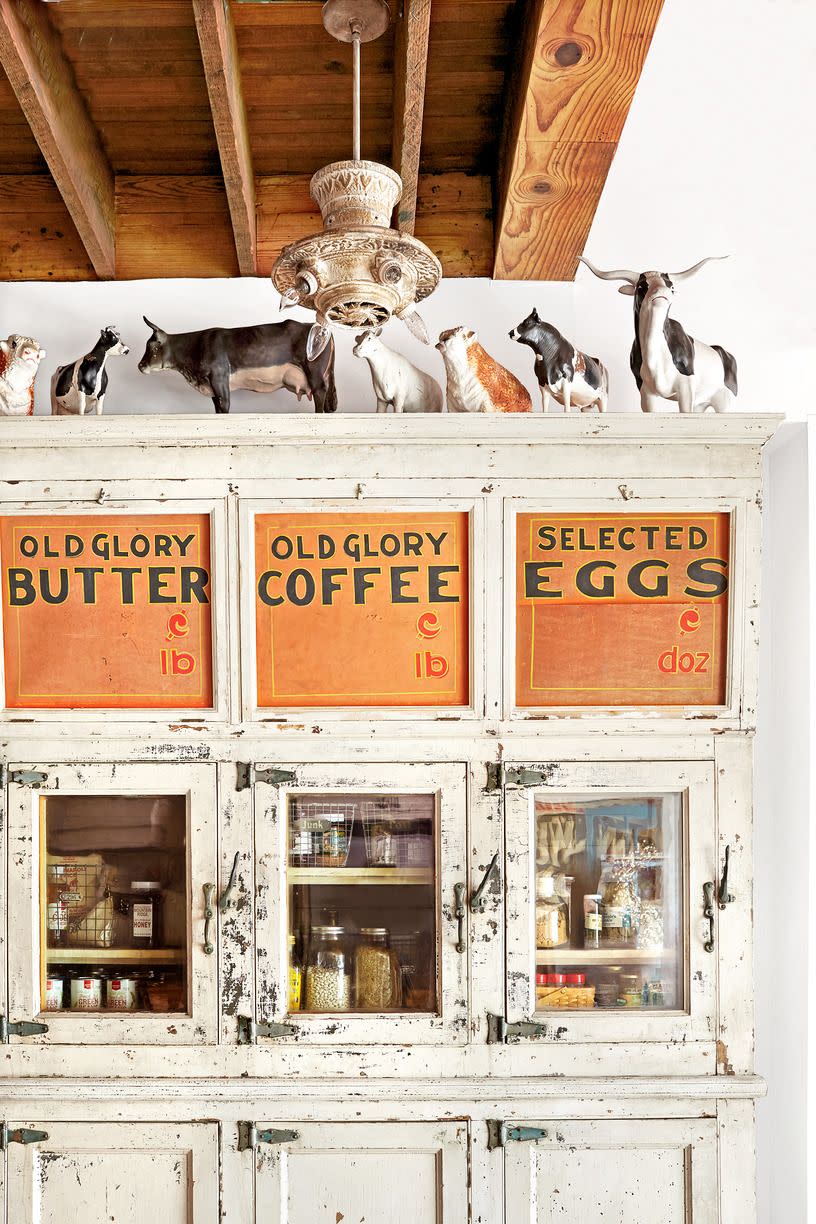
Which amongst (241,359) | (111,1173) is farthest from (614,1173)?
(241,359)

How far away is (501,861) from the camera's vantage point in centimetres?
262

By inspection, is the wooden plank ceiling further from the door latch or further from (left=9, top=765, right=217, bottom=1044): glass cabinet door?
the door latch

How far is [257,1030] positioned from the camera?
258cm

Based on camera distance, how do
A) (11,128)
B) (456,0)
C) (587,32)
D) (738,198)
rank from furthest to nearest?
1. (738,198)
2. (11,128)
3. (456,0)
4. (587,32)

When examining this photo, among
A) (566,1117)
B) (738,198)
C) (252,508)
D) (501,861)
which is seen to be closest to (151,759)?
(252,508)

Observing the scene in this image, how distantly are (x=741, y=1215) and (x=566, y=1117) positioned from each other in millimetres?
480

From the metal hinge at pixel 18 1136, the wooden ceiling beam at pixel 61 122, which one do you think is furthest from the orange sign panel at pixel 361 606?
the metal hinge at pixel 18 1136

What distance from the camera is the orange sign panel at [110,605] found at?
8.76 feet

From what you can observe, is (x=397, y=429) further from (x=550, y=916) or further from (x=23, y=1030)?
(x=23, y=1030)

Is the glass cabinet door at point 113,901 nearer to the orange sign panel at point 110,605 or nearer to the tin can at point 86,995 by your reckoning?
the tin can at point 86,995

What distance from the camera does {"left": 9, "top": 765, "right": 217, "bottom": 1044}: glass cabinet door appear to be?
2598 millimetres

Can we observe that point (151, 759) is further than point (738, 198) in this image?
No

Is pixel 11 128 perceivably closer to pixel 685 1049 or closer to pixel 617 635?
pixel 617 635

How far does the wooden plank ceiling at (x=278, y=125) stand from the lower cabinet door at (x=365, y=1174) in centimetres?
229
